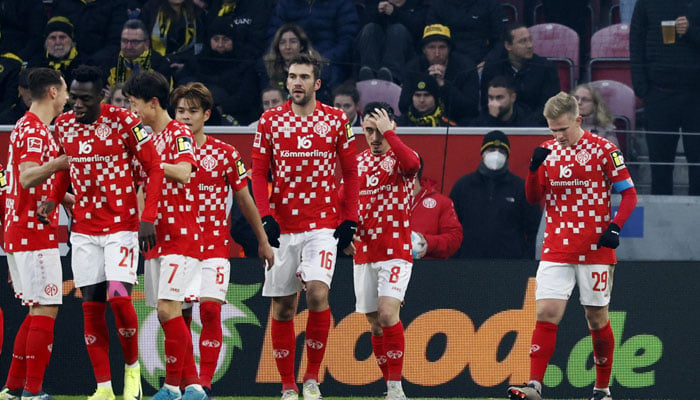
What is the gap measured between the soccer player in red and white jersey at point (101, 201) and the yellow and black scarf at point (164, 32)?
4.57m

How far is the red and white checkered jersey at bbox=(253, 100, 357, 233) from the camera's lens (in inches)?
322

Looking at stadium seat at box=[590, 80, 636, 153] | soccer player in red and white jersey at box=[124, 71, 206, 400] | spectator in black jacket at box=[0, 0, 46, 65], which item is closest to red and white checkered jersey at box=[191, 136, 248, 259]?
soccer player in red and white jersey at box=[124, 71, 206, 400]

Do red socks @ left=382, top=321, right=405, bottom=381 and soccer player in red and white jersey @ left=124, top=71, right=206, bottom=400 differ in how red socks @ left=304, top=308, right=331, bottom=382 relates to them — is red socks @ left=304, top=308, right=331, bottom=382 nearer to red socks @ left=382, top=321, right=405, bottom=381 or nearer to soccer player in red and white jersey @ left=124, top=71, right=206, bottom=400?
red socks @ left=382, top=321, right=405, bottom=381

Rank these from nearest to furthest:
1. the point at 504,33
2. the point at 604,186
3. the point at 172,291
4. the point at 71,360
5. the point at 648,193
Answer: the point at 172,291
the point at 604,186
the point at 71,360
the point at 648,193
the point at 504,33

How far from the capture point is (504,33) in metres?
11.9

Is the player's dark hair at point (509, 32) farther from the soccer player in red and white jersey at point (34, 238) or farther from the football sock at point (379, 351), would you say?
the soccer player in red and white jersey at point (34, 238)

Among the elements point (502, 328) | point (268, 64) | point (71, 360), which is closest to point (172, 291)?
point (71, 360)

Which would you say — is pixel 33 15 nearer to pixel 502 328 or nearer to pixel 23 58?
pixel 23 58

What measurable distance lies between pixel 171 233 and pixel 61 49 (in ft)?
15.4

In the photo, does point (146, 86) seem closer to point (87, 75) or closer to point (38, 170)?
point (87, 75)

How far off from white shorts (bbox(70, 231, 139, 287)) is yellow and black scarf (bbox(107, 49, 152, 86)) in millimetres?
4001

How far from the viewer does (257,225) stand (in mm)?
8344

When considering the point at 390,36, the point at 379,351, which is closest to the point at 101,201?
the point at 379,351

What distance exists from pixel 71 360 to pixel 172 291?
2.26 m
